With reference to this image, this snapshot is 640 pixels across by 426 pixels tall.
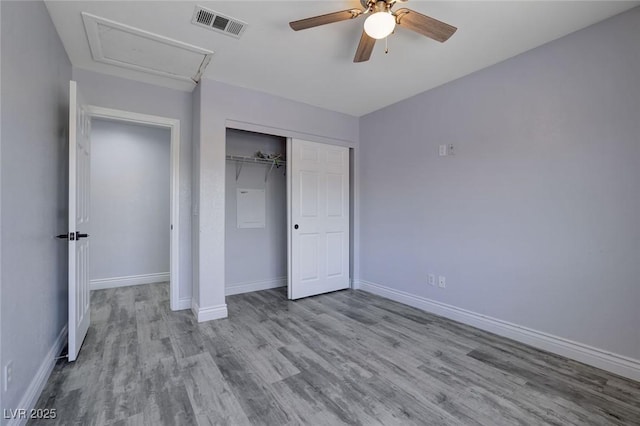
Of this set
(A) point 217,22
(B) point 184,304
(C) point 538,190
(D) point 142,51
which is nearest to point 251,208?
(B) point 184,304

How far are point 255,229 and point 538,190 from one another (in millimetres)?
3387

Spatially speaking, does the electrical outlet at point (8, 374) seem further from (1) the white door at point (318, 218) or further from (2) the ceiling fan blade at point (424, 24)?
(2) the ceiling fan blade at point (424, 24)

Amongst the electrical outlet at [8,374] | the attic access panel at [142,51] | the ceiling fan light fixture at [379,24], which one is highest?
the attic access panel at [142,51]

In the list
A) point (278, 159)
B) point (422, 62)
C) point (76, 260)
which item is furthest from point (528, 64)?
point (76, 260)

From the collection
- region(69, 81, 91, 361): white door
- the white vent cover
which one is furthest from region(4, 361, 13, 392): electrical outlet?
the white vent cover

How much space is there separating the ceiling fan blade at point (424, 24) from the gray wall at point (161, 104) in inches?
103

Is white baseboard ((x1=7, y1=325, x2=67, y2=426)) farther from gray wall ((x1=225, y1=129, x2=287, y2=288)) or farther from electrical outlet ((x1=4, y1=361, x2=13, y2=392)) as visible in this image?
gray wall ((x1=225, y1=129, x2=287, y2=288))

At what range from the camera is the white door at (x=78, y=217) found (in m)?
2.15

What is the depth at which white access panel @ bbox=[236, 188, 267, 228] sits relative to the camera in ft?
13.6

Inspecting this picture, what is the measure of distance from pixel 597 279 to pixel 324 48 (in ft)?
9.38

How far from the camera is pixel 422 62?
274cm

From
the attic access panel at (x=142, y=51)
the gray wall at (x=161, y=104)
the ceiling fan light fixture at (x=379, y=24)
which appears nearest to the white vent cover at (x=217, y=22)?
the attic access panel at (x=142, y=51)

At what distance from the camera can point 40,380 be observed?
Answer: 1844 millimetres

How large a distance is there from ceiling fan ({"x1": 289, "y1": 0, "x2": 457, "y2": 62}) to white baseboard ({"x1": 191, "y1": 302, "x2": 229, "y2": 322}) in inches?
108
